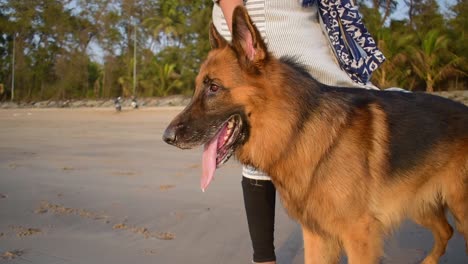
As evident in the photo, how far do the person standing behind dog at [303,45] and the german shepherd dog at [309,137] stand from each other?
0.31m

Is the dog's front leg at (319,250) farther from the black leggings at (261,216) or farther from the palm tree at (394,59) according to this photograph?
the palm tree at (394,59)

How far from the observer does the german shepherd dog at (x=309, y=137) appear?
301 cm

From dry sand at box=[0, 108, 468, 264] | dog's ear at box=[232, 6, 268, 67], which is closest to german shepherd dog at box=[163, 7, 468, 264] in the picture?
dog's ear at box=[232, 6, 268, 67]

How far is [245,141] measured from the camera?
313 centimetres

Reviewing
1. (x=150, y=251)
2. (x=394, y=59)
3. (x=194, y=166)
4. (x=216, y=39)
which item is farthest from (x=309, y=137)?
(x=394, y=59)

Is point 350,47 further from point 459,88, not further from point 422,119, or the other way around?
point 459,88

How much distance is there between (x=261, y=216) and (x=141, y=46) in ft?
135

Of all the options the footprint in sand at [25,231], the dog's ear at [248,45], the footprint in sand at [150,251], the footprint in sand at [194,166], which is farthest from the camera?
the footprint in sand at [194,166]

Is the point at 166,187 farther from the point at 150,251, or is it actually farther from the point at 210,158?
the point at 210,158

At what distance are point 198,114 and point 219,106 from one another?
142 mm

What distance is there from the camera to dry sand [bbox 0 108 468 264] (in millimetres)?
3998

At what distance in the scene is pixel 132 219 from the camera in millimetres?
4867

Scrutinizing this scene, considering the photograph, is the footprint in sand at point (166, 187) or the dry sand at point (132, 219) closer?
the dry sand at point (132, 219)

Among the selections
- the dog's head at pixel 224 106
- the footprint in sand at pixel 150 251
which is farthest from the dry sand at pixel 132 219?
the dog's head at pixel 224 106
